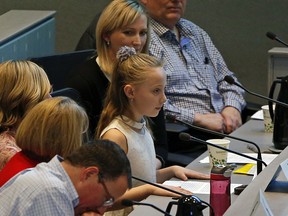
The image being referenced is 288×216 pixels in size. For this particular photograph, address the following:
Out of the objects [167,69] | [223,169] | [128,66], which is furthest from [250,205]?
[167,69]

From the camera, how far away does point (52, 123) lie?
9.09 ft

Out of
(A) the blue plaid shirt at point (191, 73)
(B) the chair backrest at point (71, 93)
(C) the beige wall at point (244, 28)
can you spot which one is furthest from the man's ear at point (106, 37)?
(C) the beige wall at point (244, 28)

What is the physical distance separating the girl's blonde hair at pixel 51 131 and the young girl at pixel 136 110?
0.65m

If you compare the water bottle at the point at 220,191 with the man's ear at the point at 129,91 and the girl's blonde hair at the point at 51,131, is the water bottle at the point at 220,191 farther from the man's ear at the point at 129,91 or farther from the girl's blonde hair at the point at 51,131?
the man's ear at the point at 129,91

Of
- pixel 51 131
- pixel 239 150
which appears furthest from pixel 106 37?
pixel 51 131

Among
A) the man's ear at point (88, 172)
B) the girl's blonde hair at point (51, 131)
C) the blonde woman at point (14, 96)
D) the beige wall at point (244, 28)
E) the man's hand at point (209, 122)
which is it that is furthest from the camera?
the beige wall at point (244, 28)

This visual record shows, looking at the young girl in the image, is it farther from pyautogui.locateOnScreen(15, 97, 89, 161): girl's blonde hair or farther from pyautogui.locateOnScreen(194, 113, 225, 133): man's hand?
pyautogui.locateOnScreen(194, 113, 225, 133): man's hand

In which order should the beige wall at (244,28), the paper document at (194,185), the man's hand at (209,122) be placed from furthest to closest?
the beige wall at (244,28), the man's hand at (209,122), the paper document at (194,185)

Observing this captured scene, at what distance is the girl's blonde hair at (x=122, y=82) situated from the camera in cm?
352

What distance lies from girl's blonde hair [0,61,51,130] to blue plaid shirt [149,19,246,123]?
156 cm

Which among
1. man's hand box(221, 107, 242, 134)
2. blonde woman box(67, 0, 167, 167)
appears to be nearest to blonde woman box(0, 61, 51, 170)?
blonde woman box(67, 0, 167, 167)

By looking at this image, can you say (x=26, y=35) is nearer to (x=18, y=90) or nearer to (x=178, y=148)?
(x=178, y=148)

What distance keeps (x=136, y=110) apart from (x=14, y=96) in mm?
536

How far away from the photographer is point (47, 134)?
274 centimetres
